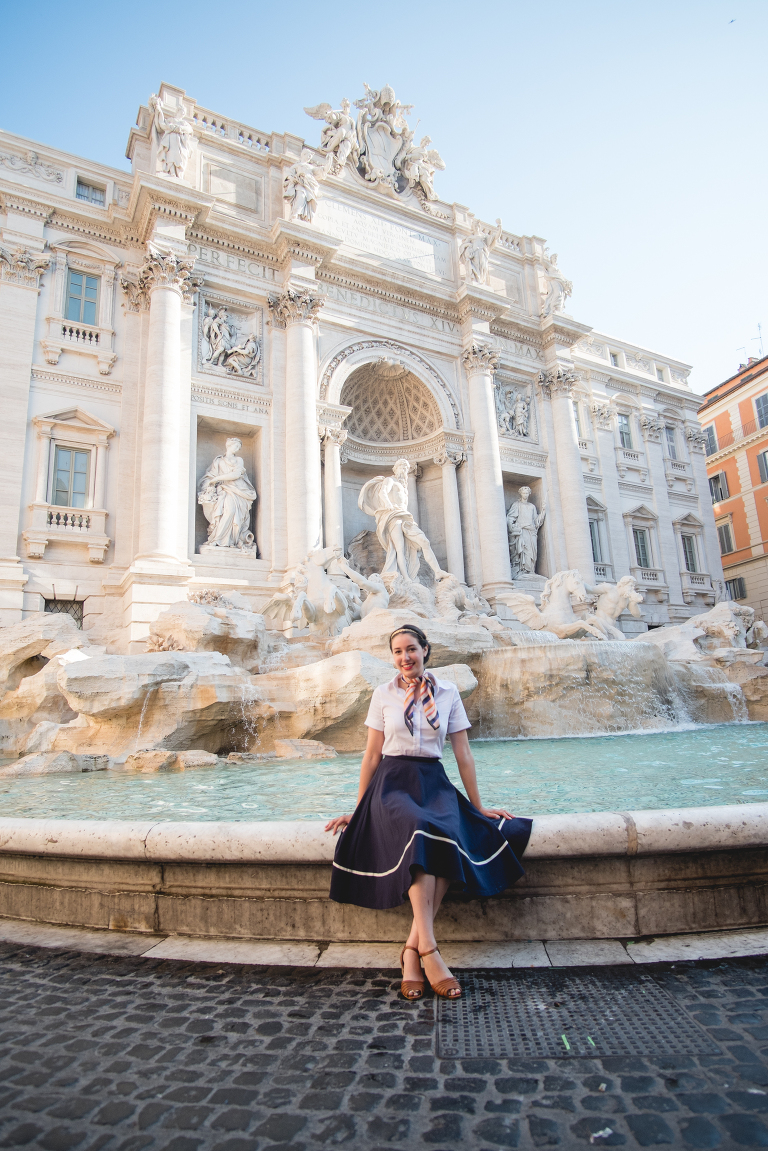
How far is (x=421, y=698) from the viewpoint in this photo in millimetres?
2898

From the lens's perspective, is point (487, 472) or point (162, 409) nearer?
point (162, 409)

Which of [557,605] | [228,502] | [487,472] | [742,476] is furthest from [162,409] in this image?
[742,476]

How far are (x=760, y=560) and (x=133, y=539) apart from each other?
2619 centimetres

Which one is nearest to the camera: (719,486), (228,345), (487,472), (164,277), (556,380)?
(164,277)

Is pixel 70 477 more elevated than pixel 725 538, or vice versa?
pixel 725 538

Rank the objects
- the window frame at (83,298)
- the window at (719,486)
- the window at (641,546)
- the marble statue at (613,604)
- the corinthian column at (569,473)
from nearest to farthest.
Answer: the marble statue at (613,604)
the window frame at (83,298)
the corinthian column at (569,473)
the window at (641,546)
the window at (719,486)

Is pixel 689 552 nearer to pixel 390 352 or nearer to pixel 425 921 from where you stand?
pixel 390 352

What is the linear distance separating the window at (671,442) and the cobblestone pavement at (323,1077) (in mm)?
27675

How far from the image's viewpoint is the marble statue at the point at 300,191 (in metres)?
17.9

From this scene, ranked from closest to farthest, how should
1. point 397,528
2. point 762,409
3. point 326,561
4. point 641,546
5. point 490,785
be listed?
point 490,785 < point 326,561 < point 397,528 < point 641,546 < point 762,409

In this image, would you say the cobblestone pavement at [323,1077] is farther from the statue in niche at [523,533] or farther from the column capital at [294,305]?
the statue in niche at [523,533]

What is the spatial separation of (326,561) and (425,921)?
37.0 ft

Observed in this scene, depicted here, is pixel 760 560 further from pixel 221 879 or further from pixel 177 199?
pixel 221 879

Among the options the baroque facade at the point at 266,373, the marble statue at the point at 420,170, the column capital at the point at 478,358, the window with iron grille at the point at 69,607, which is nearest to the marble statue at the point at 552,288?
the baroque facade at the point at 266,373
